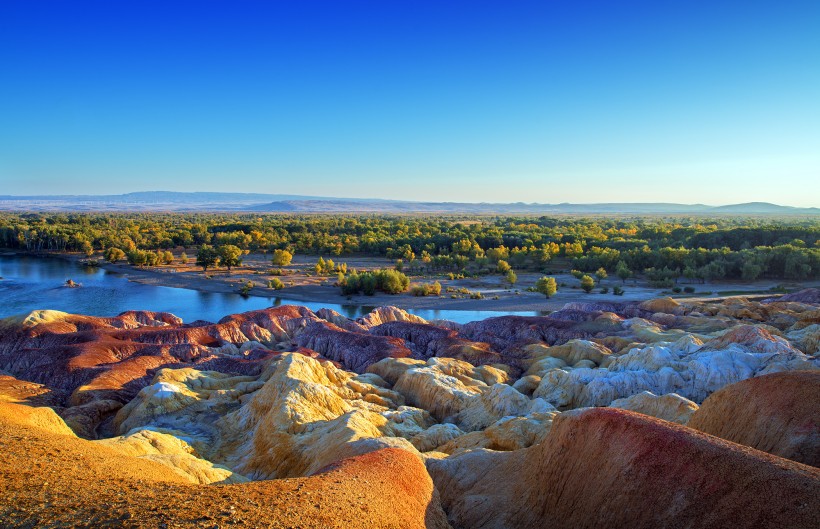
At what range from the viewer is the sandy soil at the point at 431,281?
7400 cm

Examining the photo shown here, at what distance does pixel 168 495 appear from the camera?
1105 cm

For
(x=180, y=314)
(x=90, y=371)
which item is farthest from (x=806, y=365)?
(x=180, y=314)

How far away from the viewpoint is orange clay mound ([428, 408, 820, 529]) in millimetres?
11492

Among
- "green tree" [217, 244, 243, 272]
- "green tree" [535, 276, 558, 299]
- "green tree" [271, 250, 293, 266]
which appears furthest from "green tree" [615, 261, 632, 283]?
"green tree" [217, 244, 243, 272]

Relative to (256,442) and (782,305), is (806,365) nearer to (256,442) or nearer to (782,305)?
(256,442)

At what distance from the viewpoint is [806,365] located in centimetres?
2691

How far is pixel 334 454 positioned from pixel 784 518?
12.9 meters

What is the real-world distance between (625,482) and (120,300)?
72.3m

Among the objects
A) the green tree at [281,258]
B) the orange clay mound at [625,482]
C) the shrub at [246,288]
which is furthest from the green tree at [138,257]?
the orange clay mound at [625,482]

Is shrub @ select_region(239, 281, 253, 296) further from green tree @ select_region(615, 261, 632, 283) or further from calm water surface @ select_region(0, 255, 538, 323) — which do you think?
green tree @ select_region(615, 261, 632, 283)

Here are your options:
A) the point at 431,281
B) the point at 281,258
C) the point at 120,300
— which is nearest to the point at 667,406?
the point at 431,281

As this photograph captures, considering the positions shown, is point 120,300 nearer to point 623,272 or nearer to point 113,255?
point 113,255

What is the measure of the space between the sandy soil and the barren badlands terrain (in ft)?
86.3

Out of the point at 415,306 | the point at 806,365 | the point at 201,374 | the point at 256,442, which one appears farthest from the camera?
the point at 415,306
